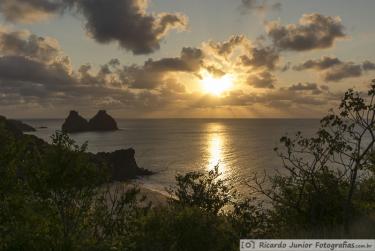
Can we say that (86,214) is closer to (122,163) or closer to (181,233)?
(181,233)

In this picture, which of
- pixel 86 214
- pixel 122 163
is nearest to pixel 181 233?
pixel 86 214

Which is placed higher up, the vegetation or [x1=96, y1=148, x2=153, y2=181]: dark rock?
the vegetation

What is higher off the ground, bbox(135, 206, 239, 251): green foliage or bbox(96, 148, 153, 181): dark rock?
bbox(135, 206, 239, 251): green foliage

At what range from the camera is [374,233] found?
17.6 meters

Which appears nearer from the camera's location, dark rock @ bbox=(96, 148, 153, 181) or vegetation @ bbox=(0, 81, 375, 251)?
vegetation @ bbox=(0, 81, 375, 251)

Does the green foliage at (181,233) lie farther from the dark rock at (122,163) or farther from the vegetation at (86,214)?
the dark rock at (122,163)

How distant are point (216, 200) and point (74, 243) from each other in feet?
41.4

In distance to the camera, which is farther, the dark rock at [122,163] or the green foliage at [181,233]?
the dark rock at [122,163]

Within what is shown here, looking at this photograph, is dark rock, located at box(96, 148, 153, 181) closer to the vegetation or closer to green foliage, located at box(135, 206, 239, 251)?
the vegetation

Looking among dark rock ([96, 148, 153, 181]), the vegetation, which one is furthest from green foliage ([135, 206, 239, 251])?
dark rock ([96, 148, 153, 181])

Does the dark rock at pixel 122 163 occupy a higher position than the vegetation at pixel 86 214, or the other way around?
the vegetation at pixel 86 214

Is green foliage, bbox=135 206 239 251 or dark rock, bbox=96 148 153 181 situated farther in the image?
dark rock, bbox=96 148 153 181

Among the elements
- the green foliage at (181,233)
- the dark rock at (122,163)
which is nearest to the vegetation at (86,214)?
the green foliage at (181,233)

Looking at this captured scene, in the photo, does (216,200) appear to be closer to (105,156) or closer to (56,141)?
(56,141)
